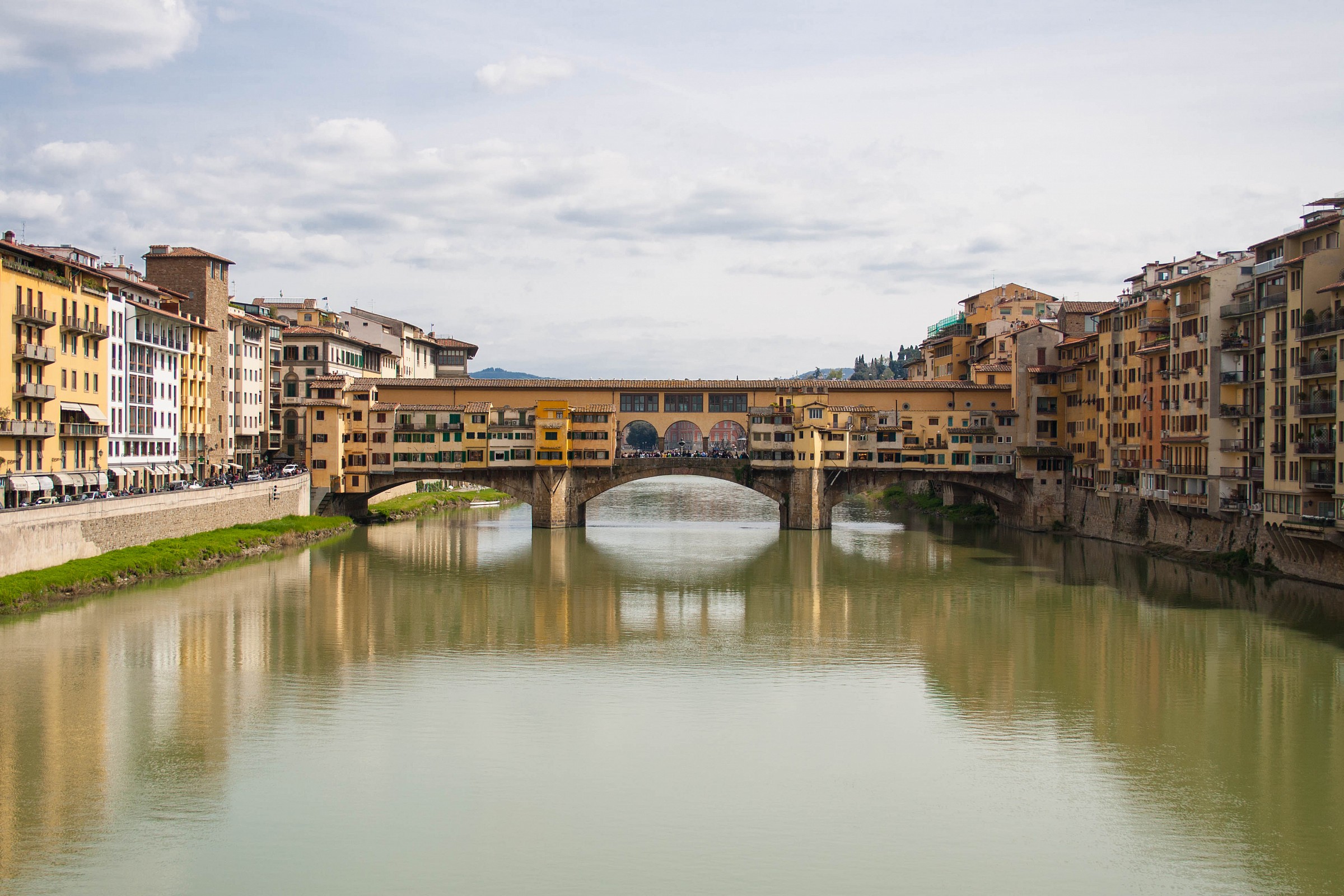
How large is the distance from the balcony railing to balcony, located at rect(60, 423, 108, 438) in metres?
34.2

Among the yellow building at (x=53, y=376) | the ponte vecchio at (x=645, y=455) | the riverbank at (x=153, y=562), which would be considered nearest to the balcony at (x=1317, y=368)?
the ponte vecchio at (x=645, y=455)

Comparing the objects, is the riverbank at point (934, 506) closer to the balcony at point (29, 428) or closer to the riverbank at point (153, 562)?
the riverbank at point (153, 562)

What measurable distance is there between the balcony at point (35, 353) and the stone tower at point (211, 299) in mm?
12881

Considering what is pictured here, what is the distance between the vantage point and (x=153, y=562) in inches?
1369

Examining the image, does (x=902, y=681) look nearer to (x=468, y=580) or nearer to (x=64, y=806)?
(x=64, y=806)

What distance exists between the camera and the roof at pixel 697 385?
5538 centimetres

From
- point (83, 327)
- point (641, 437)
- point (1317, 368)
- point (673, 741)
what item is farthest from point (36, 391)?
point (641, 437)

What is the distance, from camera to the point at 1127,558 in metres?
43.1

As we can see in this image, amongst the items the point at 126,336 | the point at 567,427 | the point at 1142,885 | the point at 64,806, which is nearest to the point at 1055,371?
the point at 567,427

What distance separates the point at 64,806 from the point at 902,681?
14.3 meters

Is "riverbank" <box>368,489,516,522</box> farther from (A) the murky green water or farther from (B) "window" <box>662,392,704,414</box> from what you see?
(A) the murky green water

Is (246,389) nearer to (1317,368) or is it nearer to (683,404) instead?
(683,404)

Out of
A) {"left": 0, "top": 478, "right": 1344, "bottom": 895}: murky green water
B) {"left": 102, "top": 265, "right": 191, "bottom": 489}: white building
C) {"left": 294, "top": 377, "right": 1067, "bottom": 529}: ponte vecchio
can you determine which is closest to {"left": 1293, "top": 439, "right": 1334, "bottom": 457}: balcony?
{"left": 0, "top": 478, "right": 1344, "bottom": 895}: murky green water

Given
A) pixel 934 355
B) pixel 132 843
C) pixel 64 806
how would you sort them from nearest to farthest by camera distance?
pixel 132 843, pixel 64 806, pixel 934 355
